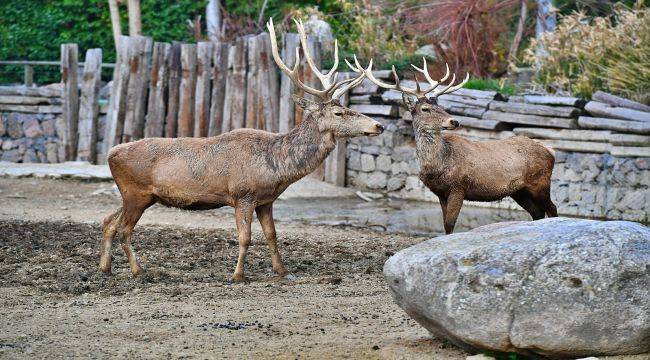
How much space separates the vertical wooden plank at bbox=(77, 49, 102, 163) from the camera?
1808 cm

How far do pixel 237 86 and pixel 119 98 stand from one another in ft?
7.00

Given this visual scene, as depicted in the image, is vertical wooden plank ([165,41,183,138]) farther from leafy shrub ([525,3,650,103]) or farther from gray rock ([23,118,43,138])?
leafy shrub ([525,3,650,103])

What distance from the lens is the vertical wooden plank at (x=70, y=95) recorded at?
18.1m

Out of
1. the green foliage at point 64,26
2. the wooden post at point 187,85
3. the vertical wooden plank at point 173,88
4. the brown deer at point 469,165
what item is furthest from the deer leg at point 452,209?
the green foliage at point 64,26

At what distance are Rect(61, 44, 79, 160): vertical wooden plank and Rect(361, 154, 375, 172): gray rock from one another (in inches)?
204

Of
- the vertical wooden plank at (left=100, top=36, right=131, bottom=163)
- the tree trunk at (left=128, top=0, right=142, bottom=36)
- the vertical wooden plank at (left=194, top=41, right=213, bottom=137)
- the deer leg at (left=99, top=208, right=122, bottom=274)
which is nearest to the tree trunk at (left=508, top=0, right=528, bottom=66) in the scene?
the vertical wooden plank at (left=194, top=41, right=213, bottom=137)

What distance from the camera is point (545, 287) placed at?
627cm

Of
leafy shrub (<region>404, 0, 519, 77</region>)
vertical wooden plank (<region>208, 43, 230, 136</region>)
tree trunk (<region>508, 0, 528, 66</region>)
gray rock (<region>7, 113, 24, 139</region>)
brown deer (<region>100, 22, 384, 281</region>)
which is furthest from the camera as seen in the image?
tree trunk (<region>508, 0, 528, 66</region>)

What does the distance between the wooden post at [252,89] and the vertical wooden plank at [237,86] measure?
0.09 meters

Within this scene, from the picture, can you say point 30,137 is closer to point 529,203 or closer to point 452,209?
point 452,209

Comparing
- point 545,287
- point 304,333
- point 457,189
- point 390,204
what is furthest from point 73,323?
point 390,204

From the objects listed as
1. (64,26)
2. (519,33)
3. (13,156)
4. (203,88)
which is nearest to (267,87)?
(203,88)

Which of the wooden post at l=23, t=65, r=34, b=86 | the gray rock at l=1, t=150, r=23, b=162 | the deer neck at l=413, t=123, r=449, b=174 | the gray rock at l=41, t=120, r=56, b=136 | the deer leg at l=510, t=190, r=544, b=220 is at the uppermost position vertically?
the deer neck at l=413, t=123, r=449, b=174

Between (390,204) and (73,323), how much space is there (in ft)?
28.9
